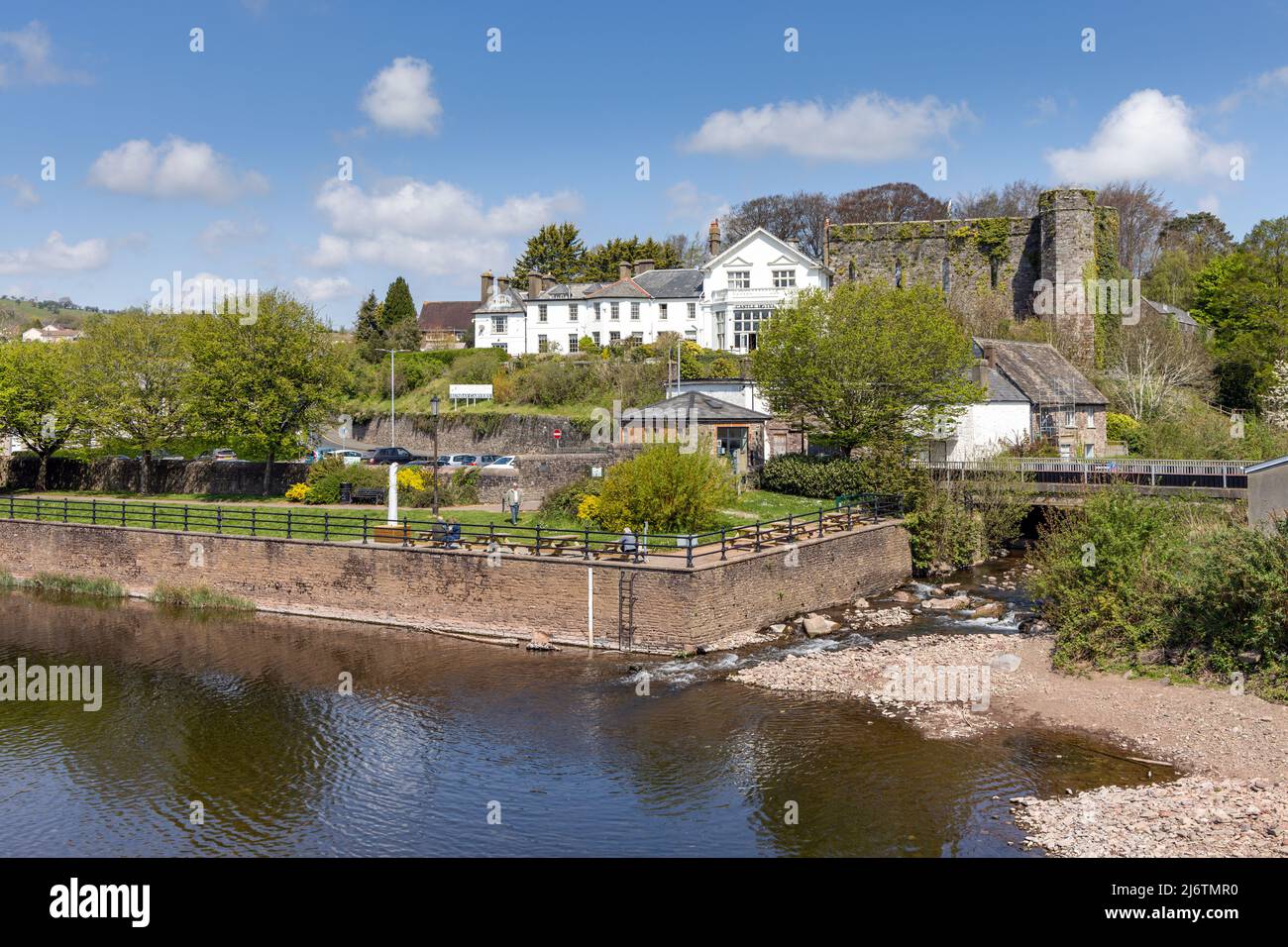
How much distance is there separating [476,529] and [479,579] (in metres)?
4.66

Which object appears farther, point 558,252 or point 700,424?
point 558,252

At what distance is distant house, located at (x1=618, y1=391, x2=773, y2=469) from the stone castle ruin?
67.9 feet

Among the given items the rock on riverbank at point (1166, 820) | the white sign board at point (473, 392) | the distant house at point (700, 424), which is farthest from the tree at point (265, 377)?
the rock on riverbank at point (1166, 820)

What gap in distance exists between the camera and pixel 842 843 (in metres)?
15.2

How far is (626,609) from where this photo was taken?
25.7 metres

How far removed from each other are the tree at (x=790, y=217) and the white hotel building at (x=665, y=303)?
2557cm

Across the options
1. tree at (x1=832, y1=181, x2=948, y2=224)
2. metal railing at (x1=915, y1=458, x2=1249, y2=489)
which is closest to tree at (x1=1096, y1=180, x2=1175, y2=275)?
tree at (x1=832, y1=181, x2=948, y2=224)

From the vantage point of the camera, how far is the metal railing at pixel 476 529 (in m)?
27.0

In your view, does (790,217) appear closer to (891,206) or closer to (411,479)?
(891,206)

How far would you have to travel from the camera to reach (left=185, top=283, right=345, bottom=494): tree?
44.7 metres

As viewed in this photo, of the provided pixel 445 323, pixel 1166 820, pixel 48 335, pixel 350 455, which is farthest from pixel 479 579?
pixel 48 335

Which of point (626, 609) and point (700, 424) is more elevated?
point (700, 424)

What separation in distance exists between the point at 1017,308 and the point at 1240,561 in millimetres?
49022
